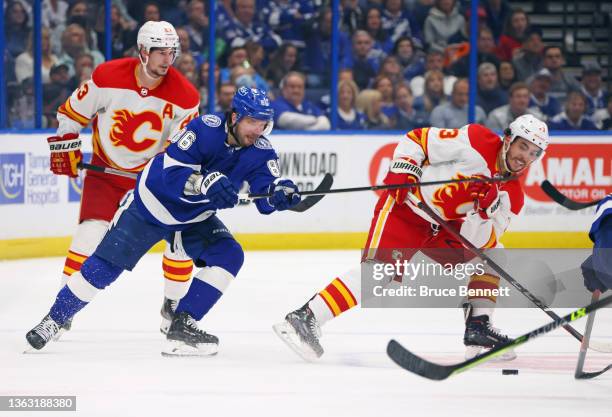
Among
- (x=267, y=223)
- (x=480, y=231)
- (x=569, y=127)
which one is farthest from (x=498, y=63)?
(x=480, y=231)

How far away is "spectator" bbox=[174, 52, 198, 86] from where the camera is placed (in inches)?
324

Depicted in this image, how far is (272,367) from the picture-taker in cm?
436

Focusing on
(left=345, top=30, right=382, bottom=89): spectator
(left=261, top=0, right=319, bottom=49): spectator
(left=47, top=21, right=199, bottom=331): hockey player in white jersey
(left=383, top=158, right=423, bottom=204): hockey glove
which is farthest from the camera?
(left=345, top=30, right=382, bottom=89): spectator

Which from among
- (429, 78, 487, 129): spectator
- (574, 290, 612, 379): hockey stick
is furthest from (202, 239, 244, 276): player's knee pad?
(429, 78, 487, 129): spectator

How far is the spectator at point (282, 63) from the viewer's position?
27.7 feet

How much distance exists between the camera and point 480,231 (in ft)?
15.4

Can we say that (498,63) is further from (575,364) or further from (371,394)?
(371,394)

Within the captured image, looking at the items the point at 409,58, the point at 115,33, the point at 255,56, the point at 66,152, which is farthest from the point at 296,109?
the point at 66,152

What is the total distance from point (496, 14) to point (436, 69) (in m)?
0.67

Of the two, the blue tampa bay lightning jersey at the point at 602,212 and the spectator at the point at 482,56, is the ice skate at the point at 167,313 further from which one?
the spectator at the point at 482,56

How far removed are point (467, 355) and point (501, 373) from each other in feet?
1.07

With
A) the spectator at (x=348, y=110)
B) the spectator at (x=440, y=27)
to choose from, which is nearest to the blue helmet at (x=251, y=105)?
the spectator at (x=348, y=110)

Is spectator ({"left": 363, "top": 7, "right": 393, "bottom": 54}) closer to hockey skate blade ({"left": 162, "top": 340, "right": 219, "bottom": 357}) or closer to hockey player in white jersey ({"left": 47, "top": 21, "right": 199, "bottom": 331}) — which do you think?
hockey player in white jersey ({"left": 47, "top": 21, "right": 199, "bottom": 331})

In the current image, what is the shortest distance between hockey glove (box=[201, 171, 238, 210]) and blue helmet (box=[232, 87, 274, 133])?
0.76 feet
